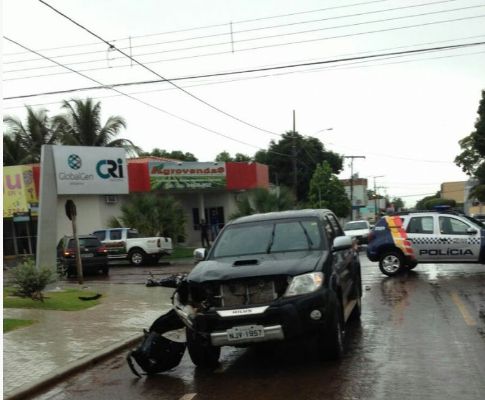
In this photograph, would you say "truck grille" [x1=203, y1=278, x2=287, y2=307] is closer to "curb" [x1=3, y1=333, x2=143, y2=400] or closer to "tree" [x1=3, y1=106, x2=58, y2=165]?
"curb" [x1=3, y1=333, x2=143, y2=400]

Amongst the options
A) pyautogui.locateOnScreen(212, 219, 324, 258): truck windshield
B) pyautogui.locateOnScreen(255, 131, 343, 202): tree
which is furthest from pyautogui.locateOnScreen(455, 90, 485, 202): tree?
pyautogui.locateOnScreen(212, 219, 324, 258): truck windshield

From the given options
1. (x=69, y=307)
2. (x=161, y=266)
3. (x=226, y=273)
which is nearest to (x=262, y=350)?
(x=226, y=273)

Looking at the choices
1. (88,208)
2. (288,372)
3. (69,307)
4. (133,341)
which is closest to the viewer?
(288,372)

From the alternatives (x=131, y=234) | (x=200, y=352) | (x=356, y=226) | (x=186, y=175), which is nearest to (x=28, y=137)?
(x=186, y=175)

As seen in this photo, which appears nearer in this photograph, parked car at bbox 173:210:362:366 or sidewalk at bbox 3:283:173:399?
parked car at bbox 173:210:362:366

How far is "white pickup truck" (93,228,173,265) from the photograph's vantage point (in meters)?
25.5

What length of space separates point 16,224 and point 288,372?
1157 inches

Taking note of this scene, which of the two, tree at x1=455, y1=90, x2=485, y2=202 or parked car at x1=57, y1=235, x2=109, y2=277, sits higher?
tree at x1=455, y1=90, x2=485, y2=202

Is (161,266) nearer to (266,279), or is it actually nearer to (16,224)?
(16,224)

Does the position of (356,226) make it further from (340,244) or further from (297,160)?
(297,160)

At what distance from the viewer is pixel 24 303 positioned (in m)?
12.6

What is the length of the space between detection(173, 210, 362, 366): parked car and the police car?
8771mm

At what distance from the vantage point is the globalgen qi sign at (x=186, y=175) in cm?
3400

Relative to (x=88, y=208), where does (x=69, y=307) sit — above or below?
below
